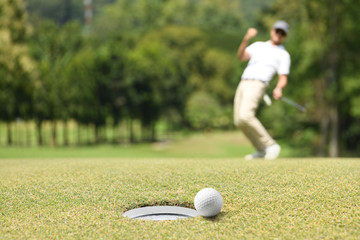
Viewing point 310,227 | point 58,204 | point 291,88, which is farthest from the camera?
point 291,88

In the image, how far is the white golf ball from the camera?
5180 mm

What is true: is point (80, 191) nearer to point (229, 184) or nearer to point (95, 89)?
point (229, 184)

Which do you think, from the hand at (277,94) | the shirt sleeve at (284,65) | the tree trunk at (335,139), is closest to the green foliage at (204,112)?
the tree trunk at (335,139)

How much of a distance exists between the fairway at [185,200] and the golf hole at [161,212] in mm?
82

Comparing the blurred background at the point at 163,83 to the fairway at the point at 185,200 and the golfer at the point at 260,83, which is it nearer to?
the golfer at the point at 260,83

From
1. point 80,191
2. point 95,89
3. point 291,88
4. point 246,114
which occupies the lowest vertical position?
point 95,89

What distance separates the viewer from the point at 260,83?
9.34 m

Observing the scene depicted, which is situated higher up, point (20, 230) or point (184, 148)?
point (20, 230)

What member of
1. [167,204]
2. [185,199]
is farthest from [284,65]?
[167,204]

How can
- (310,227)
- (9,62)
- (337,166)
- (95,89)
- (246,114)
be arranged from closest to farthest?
(310,227)
(337,166)
(246,114)
(9,62)
(95,89)

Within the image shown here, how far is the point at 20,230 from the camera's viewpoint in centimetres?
495

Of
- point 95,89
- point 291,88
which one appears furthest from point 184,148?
point 291,88

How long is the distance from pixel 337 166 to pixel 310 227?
10.2 feet

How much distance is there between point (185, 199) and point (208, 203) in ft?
2.52
